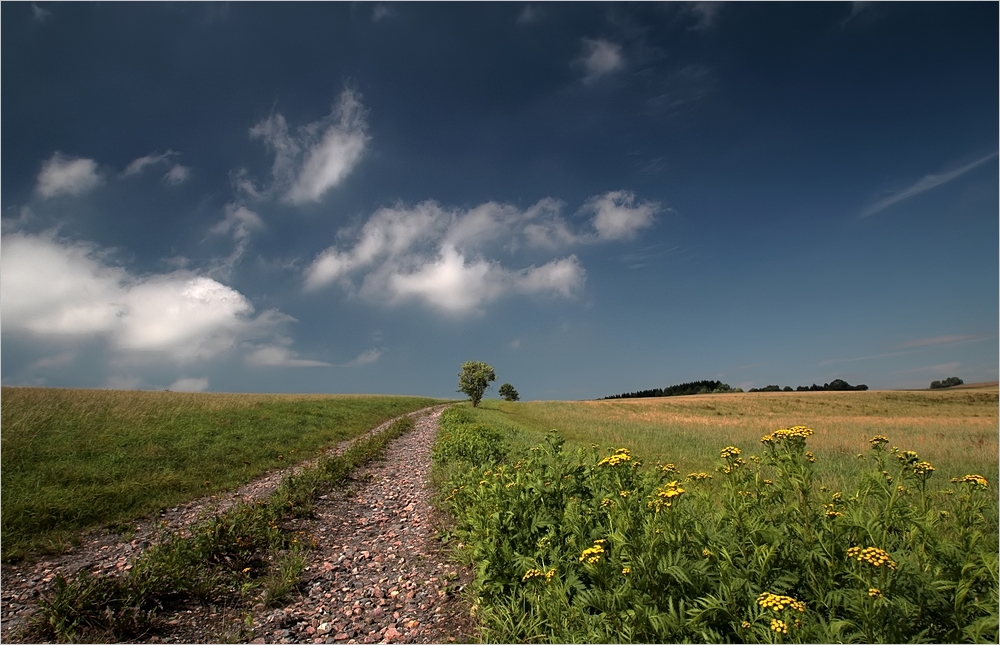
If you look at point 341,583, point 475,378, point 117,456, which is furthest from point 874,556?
point 475,378

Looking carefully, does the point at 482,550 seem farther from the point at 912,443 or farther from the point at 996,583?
the point at 912,443

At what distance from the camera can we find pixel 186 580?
6.68 meters

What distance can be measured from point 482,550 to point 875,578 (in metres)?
4.25

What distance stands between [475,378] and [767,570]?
81431mm

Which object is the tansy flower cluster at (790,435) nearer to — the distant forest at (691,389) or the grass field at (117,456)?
the grass field at (117,456)

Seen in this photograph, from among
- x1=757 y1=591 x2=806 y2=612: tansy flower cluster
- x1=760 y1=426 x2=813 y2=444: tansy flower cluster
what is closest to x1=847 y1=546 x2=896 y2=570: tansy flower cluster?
x1=757 y1=591 x2=806 y2=612: tansy flower cluster

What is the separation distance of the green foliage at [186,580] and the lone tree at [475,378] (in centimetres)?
7519

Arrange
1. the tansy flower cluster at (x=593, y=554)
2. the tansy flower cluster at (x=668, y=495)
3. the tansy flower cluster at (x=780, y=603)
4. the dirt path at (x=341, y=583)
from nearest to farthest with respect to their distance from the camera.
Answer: the tansy flower cluster at (x=780, y=603) < the tansy flower cluster at (x=593, y=554) < the tansy flower cluster at (x=668, y=495) < the dirt path at (x=341, y=583)

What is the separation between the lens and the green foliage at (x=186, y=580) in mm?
5914

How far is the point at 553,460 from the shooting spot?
294 inches

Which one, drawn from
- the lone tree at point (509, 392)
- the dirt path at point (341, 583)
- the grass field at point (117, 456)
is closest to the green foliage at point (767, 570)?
the dirt path at point (341, 583)

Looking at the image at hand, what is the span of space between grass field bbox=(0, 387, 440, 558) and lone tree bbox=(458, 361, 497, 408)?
A: 5775 centimetres

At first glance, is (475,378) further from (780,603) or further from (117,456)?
(780,603)

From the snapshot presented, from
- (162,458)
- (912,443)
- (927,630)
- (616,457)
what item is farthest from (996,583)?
(912,443)
